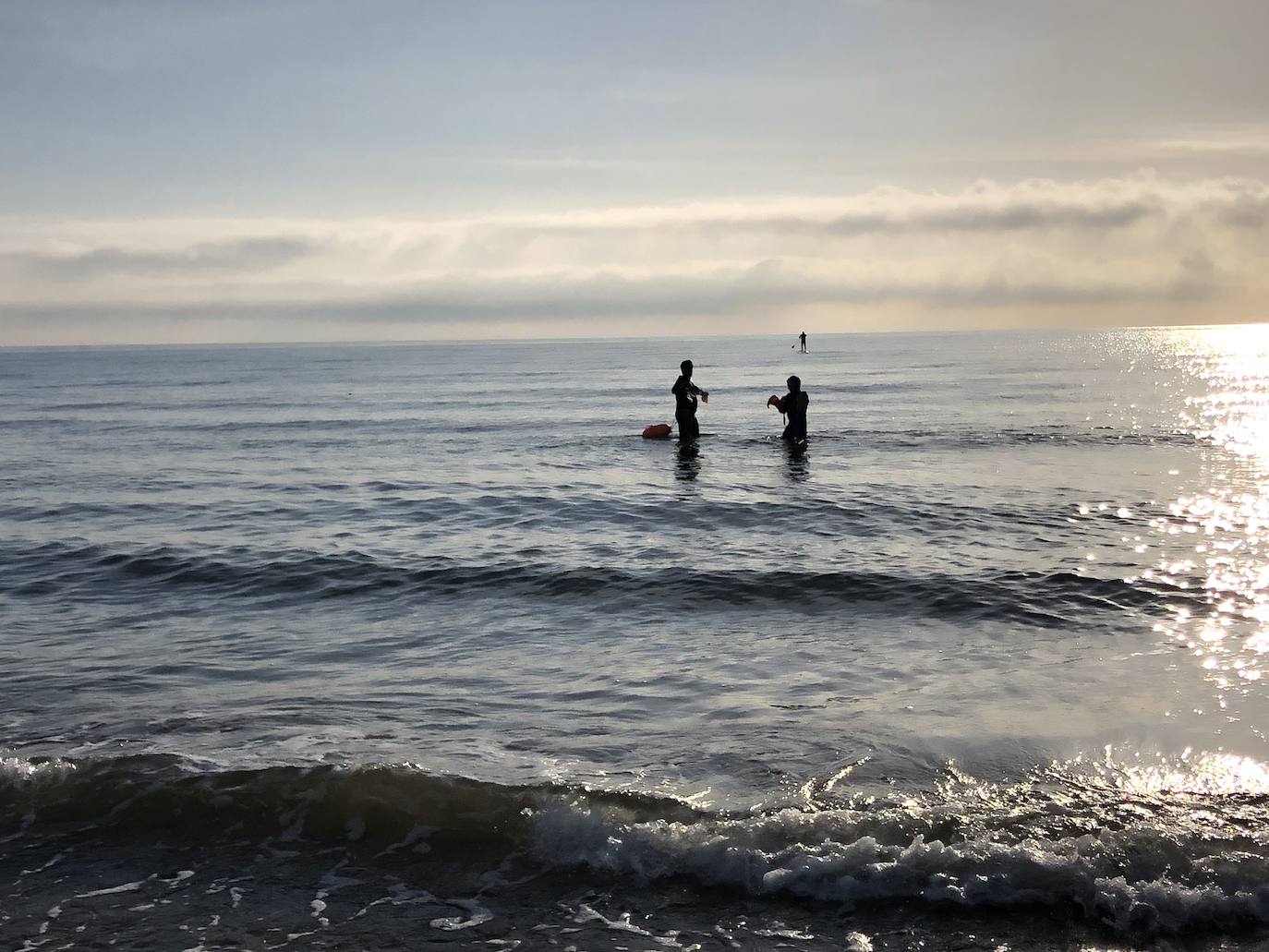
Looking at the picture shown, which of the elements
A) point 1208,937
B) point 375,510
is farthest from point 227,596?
point 1208,937

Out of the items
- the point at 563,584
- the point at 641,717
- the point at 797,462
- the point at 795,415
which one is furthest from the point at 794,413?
the point at 641,717

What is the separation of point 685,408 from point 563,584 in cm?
1459

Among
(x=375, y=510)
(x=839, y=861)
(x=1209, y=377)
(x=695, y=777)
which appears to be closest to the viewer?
(x=839, y=861)

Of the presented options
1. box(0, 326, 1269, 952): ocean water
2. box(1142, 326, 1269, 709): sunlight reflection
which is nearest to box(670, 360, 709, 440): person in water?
box(0, 326, 1269, 952): ocean water

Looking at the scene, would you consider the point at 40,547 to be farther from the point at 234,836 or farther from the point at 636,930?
the point at 636,930

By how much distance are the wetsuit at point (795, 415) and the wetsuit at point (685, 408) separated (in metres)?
2.50

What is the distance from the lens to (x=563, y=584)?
12547 mm

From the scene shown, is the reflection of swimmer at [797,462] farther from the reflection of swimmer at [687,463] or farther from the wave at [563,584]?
the wave at [563,584]

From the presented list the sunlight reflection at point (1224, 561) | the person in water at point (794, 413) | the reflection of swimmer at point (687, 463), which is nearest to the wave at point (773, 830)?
the sunlight reflection at point (1224, 561)

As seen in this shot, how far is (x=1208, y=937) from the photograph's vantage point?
16.0ft

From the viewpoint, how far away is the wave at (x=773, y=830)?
5254mm

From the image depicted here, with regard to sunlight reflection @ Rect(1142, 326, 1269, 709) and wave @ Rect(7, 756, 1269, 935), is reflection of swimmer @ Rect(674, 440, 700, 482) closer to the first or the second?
sunlight reflection @ Rect(1142, 326, 1269, 709)

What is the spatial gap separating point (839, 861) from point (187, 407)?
5112cm

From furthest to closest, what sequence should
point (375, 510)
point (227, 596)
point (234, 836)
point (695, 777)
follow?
point (375, 510), point (227, 596), point (695, 777), point (234, 836)
